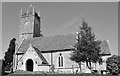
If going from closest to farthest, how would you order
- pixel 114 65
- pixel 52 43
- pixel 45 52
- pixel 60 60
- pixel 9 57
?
pixel 114 65 < pixel 60 60 < pixel 45 52 < pixel 52 43 < pixel 9 57

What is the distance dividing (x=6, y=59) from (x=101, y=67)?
33.0m

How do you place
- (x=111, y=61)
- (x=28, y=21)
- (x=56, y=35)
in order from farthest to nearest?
(x=28, y=21)
(x=56, y=35)
(x=111, y=61)

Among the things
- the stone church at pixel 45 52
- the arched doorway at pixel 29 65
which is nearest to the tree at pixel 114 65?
the stone church at pixel 45 52

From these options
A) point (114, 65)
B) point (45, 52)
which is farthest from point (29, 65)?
point (114, 65)

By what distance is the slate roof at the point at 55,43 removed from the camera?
3703 centimetres

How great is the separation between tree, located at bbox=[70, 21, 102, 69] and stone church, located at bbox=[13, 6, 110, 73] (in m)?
2.58

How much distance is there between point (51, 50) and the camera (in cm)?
3775

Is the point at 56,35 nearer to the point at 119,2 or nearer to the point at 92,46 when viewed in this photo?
the point at 92,46

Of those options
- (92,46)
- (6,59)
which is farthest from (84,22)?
(6,59)

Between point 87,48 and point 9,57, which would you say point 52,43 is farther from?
point 9,57

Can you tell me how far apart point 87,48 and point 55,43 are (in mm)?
10760

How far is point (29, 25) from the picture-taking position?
154 feet

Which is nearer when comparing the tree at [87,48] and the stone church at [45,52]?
the tree at [87,48]

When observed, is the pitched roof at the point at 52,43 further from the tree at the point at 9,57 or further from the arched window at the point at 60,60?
the tree at the point at 9,57
